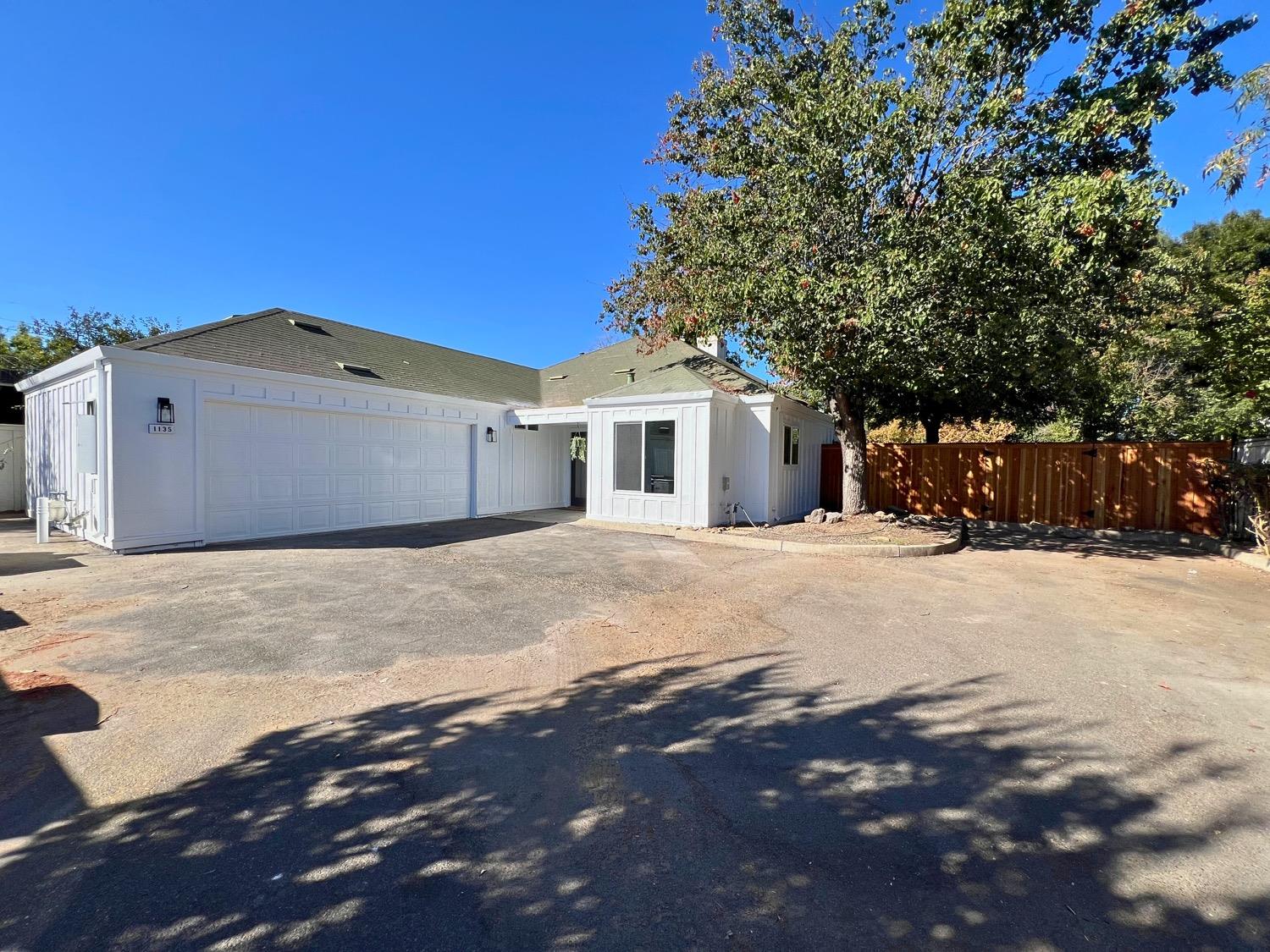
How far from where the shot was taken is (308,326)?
13.7m

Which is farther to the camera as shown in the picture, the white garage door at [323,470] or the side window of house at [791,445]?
the side window of house at [791,445]

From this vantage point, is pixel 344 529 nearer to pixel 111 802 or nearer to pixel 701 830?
pixel 111 802

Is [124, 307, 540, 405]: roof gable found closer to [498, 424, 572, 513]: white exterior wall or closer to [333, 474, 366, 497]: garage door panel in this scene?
[498, 424, 572, 513]: white exterior wall

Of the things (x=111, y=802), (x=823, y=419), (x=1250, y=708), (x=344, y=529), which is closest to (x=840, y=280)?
(x=1250, y=708)

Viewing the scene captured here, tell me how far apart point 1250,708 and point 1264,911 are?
8.14ft

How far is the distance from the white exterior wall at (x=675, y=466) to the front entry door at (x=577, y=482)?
4254 mm

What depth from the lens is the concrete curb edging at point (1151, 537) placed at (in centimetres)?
923

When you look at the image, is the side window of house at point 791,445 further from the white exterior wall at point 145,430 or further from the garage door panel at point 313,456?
the garage door panel at point 313,456

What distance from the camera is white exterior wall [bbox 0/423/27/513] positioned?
13.7 metres

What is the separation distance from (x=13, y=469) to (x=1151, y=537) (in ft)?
85.2

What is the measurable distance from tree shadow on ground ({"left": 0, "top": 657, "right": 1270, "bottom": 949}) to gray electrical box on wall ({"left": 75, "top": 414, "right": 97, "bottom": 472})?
8650mm

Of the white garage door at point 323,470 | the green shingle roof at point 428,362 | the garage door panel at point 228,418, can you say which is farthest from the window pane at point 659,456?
the garage door panel at point 228,418

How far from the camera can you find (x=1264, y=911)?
209 cm

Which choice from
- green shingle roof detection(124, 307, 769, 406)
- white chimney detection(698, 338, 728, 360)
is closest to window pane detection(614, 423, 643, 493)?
green shingle roof detection(124, 307, 769, 406)
